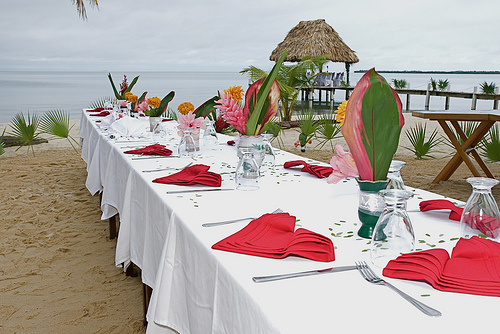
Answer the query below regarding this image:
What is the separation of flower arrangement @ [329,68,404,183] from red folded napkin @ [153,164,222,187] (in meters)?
0.79

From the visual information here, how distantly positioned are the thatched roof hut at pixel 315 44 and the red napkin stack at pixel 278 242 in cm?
1746

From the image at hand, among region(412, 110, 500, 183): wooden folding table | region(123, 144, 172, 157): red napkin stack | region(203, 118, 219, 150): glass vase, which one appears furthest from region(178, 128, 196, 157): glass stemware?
region(412, 110, 500, 183): wooden folding table

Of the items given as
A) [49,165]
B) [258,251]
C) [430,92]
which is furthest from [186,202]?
[430,92]

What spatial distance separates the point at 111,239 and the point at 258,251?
2.63 m

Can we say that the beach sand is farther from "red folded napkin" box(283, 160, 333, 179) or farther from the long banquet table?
"red folded napkin" box(283, 160, 333, 179)

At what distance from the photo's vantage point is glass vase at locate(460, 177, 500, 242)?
3.33ft

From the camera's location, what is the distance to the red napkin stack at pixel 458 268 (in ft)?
2.78

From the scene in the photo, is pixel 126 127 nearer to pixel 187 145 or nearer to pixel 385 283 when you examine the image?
pixel 187 145

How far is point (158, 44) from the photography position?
6112 centimetres

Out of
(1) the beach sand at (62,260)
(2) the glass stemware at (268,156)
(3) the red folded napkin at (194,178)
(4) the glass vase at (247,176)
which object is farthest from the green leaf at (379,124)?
(1) the beach sand at (62,260)

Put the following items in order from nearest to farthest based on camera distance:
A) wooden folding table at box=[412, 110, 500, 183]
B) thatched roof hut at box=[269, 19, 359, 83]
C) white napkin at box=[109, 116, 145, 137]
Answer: white napkin at box=[109, 116, 145, 137] → wooden folding table at box=[412, 110, 500, 183] → thatched roof hut at box=[269, 19, 359, 83]

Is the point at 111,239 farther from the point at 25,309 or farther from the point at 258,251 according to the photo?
the point at 258,251

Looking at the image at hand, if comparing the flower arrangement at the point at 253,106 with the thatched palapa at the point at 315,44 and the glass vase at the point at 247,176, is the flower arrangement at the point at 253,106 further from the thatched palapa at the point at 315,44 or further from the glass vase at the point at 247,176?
the thatched palapa at the point at 315,44

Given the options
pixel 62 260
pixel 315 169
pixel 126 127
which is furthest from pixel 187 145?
pixel 62 260
